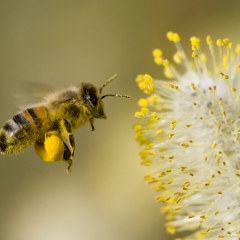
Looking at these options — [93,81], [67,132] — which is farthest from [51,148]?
[93,81]

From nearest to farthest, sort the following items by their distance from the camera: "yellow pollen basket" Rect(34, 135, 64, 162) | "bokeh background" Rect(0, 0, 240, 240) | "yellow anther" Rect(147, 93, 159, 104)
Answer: "yellow pollen basket" Rect(34, 135, 64, 162), "yellow anther" Rect(147, 93, 159, 104), "bokeh background" Rect(0, 0, 240, 240)

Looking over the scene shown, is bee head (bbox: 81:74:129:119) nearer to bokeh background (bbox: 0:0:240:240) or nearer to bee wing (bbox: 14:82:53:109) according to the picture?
bee wing (bbox: 14:82:53:109)

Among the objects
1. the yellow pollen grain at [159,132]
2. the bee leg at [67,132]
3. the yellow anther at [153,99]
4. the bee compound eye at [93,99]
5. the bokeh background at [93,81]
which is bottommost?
the yellow pollen grain at [159,132]

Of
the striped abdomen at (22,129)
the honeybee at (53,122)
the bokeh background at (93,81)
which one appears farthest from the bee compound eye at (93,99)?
the bokeh background at (93,81)

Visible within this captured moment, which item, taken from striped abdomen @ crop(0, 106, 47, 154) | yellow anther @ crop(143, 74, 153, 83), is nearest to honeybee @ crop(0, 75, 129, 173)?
striped abdomen @ crop(0, 106, 47, 154)

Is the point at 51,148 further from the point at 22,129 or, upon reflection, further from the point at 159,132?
the point at 159,132

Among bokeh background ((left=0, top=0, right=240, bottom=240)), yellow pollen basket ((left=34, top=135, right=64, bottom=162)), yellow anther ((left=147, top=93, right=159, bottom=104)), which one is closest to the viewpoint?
yellow pollen basket ((left=34, top=135, right=64, bottom=162))

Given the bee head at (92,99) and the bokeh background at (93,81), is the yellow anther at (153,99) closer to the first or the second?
the bee head at (92,99)
